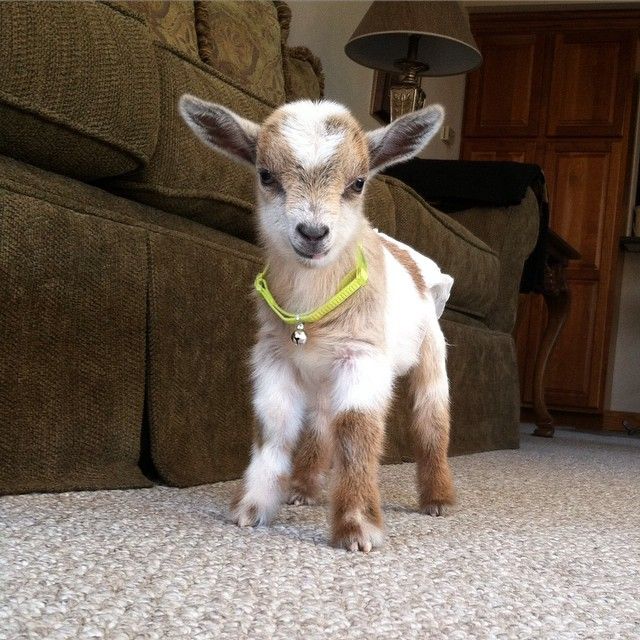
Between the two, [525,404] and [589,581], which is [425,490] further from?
[525,404]

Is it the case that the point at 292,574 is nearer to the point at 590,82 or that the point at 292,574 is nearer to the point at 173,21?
the point at 173,21

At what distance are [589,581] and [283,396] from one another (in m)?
0.44

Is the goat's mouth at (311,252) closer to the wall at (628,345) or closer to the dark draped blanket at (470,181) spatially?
the dark draped blanket at (470,181)

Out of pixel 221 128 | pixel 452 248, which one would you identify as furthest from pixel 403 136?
pixel 452 248

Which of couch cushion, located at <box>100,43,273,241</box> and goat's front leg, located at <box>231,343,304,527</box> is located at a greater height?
couch cushion, located at <box>100,43,273,241</box>

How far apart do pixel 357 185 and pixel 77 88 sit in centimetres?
37

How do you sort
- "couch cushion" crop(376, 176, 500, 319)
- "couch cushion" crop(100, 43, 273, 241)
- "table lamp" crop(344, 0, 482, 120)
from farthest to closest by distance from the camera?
"table lamp" crop(344, 0, 482, 120), "couch cushion" crop(376, 176, 500, 319), "couch cushion" crop(100, 43, 273, 241)

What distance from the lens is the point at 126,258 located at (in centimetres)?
124

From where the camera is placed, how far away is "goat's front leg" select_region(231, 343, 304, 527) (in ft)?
3.84

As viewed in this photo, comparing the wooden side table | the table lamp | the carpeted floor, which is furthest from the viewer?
the wooden side table

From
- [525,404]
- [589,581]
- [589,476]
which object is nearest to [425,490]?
[589,581]

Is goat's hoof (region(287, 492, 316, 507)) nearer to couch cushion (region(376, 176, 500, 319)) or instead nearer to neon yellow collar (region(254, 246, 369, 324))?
neon yellow collar (region(254, 246, 369, 324))

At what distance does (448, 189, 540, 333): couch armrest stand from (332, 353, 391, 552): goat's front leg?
1783 mm

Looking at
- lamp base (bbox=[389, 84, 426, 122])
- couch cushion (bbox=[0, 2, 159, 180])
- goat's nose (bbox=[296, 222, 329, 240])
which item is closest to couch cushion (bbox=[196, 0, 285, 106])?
lamp base (bbox=[389, 84, 426, 122])
